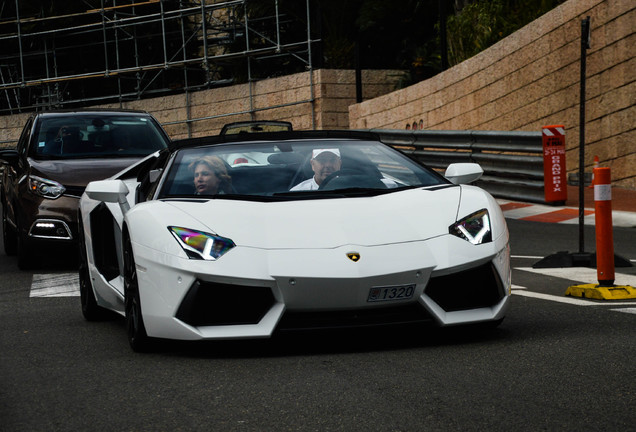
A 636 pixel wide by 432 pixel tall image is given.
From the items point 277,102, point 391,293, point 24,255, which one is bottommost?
point 24,255

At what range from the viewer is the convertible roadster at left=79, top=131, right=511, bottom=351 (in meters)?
5.63

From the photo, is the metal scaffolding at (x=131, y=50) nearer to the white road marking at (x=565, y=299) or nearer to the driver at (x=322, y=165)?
the white road marking at (x=565, y=299)

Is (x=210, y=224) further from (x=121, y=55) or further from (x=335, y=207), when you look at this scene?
(x=121, y=55)

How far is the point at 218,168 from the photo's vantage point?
21.6 feet

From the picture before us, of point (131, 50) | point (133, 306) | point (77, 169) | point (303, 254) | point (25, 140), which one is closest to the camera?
point (303, 254)

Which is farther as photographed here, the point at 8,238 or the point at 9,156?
the point at 8,238

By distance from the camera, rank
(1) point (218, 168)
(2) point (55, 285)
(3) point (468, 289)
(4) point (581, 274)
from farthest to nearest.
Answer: (2) point (55, 285) < (4) point (581, 274) < (1) point (218, 168) < (3) point (468, 289)

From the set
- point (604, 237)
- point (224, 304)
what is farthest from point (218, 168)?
point (604, 237)

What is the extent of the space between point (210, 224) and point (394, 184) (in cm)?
122

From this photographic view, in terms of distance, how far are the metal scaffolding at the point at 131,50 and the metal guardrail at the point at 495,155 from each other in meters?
15.0

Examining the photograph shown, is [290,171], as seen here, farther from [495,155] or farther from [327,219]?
[495,155]

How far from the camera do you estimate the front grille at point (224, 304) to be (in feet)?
18.6

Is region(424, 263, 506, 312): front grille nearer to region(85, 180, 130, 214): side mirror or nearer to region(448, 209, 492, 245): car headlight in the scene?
region(448, 209, 492, 245): car headlight

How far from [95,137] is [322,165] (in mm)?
Result: 5842
